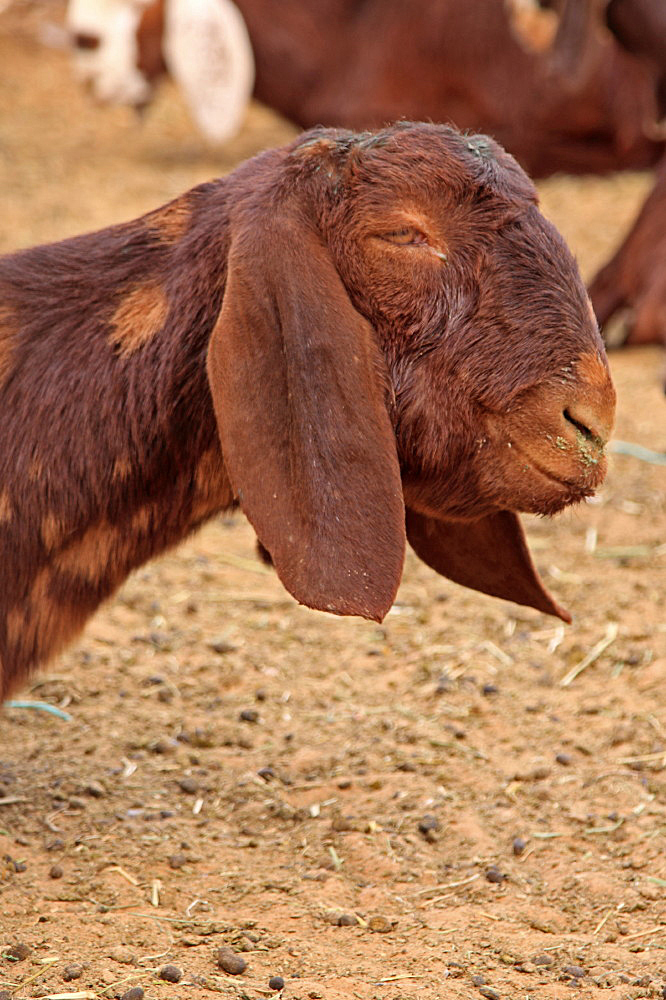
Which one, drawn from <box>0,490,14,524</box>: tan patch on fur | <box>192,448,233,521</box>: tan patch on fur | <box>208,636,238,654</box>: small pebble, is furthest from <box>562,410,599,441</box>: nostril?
<box>208,636,238,654</box>: small pebble

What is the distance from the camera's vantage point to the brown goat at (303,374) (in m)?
2.15

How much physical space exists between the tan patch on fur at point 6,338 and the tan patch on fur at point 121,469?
252mm

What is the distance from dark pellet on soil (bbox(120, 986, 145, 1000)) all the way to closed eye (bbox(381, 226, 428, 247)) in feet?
4.42

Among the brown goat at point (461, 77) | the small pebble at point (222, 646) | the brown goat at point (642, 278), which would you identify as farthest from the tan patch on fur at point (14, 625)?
the brown goat at point (461, 77)

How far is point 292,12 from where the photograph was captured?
7.35 meters

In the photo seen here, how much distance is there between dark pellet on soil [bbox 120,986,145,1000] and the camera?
2244 mm

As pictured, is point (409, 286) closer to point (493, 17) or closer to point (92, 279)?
point (92, 279)

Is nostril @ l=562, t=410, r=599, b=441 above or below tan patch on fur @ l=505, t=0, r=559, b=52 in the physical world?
above

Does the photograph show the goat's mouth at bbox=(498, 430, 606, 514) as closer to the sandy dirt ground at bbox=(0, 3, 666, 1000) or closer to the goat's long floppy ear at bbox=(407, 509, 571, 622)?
the goat's long floppy ear at bbox=(407, 509, 571, 622)

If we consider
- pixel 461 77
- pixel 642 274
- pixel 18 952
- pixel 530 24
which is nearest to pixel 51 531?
pixel 18 952

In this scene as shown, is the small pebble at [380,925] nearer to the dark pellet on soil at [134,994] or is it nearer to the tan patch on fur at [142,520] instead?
the dark pellet on soil at [134,994]

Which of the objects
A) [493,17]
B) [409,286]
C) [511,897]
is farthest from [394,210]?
[493,17]

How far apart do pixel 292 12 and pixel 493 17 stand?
116 centimetres

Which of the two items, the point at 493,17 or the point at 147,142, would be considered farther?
the point at 147,142
